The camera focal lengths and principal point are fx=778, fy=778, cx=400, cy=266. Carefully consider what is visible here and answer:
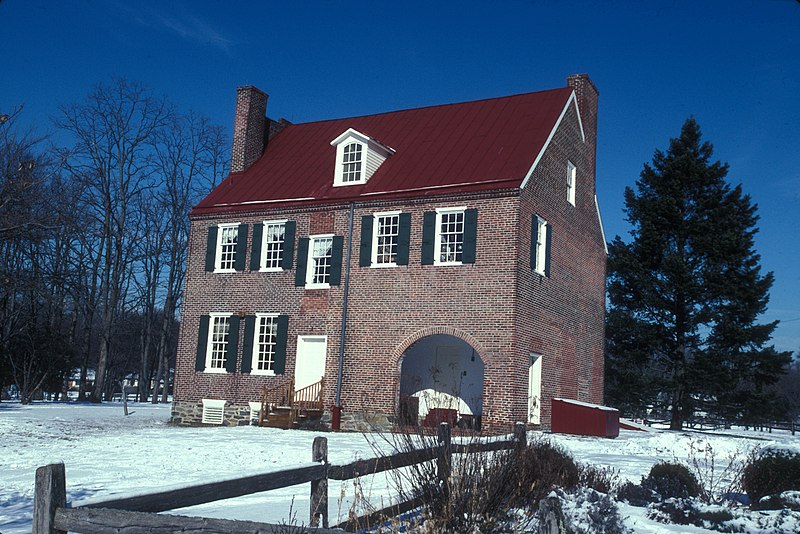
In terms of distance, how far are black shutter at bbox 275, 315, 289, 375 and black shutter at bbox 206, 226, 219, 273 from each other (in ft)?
11.2

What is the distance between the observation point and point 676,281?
2914 cm

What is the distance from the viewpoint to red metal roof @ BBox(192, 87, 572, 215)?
830 inches

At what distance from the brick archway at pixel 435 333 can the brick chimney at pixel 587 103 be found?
9023mm

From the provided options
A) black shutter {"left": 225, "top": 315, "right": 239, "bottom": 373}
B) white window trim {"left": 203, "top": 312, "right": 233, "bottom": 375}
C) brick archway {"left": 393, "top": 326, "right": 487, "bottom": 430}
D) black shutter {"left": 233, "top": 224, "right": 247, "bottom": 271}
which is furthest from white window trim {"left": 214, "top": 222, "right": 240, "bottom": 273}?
brick archway {"left": 393, "top": 326, "right": 487, "bottom": 430}

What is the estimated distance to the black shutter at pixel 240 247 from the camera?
2397 cm

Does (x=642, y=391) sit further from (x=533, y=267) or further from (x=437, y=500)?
(x=437, y=500)

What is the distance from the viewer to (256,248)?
78.0 feet

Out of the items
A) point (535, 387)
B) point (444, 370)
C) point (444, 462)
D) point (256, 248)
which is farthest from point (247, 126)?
point (444, 462)

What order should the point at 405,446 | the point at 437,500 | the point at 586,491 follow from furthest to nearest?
1. the point at 586,491
2. the point at 405,446
3. the point at 437,500

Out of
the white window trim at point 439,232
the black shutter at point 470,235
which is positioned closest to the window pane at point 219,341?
the white window trim at point 439,232

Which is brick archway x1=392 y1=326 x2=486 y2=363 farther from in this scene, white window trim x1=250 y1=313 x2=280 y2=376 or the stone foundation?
white window trim x1=250 y1=313 x2=280 y2=376

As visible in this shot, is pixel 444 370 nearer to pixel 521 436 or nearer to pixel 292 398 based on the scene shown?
pixel 292 398

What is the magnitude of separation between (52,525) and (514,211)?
A: 1575 cm

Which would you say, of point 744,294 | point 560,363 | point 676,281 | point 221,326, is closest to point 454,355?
point 560,363
